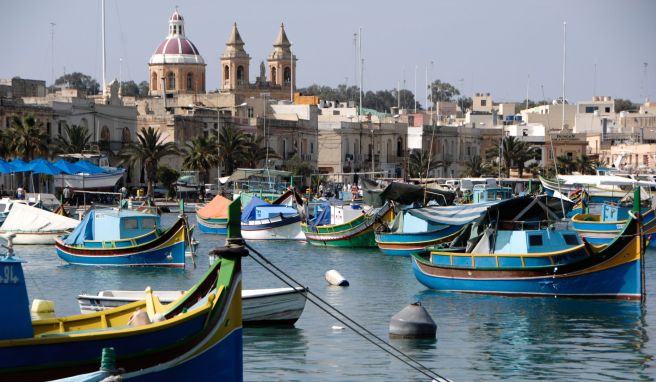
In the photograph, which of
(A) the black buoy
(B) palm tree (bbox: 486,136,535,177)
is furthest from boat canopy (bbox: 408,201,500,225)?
(B) palm tree (bbox: 486,136,535,177)

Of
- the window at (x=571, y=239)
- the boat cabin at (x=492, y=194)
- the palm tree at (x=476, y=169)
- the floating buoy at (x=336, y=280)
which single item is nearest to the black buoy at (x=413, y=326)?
the window at (x=571, y=239)

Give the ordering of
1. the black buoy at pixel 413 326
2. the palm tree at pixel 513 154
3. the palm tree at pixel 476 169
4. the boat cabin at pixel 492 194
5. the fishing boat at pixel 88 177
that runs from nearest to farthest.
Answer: the black buoy at pixel 413 326 → the boat cabin at pixel 492 194 → the fishing boat at pixel 88 177 → the palm tree at pixel 513 154 → the palm tree at pixel 476 169

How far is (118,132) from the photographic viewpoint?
99125 millimetres

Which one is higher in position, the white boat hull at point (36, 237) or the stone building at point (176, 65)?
the stone building at point (176, 65)

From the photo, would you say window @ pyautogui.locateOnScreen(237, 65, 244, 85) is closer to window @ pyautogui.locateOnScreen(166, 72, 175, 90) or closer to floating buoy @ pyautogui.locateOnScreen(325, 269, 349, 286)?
window @ pyautogui.locateOnScreen(166, 72, 175, 90)

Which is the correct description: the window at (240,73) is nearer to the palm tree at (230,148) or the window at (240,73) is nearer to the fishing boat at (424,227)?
the palm tree at (230,148)

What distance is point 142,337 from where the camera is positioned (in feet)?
60.2

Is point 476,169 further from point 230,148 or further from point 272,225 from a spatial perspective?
point 272,225

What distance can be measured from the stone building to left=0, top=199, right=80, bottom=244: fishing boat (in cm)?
7062

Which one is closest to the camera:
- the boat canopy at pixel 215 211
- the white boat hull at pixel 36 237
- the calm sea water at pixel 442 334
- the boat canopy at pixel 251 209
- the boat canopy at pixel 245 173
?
the calm sea water at pixel 442 334

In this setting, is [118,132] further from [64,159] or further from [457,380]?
[457,380]

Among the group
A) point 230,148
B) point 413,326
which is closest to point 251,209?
point 230,148

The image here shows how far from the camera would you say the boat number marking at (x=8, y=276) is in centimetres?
1775

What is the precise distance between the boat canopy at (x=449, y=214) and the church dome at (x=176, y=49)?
83.0m
